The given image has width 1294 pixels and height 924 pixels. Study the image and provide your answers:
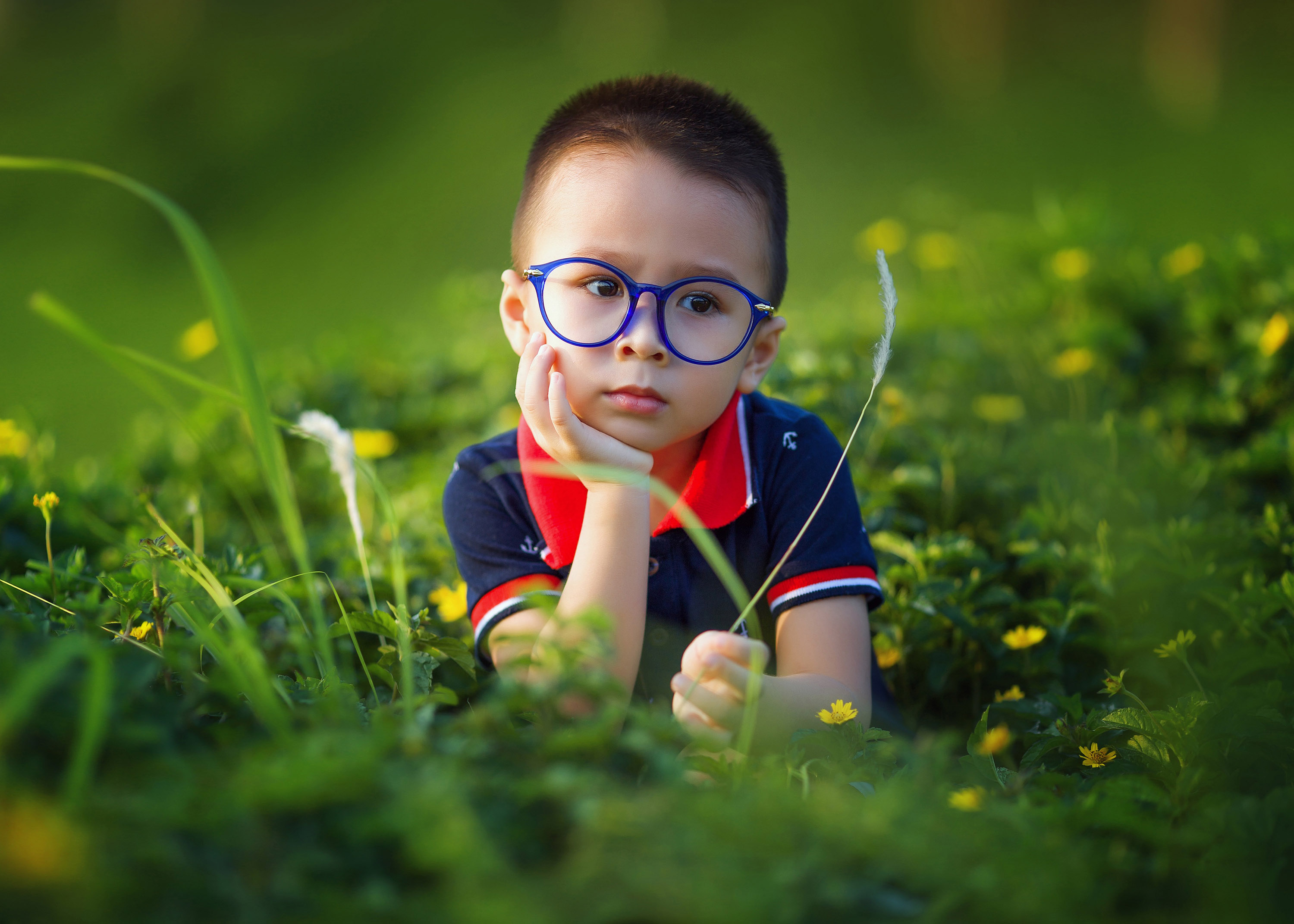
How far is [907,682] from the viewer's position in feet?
7.05

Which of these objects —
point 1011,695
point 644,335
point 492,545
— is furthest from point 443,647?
point 1011,695

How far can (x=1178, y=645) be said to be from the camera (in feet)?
5.94

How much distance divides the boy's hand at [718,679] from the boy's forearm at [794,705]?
0.09 meters

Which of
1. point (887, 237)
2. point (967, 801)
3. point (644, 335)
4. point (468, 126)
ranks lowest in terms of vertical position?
point (967, 801)

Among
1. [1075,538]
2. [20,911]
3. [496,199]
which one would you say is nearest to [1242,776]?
[1075,538]

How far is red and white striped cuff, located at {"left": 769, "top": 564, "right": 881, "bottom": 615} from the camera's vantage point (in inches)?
67.7

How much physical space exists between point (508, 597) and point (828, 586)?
1.82 ft

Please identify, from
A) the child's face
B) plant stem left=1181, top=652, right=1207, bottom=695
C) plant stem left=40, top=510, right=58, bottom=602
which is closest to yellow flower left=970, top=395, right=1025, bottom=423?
plant stem left=1181, top=652, right=1207, bottom=695

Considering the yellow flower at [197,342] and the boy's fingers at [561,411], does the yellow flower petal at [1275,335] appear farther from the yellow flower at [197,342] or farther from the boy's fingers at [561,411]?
the yellow flower at [197,342]

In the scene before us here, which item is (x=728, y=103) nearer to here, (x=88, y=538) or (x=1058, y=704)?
(x=1058, y=704)

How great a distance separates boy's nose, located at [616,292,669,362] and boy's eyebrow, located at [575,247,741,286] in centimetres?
4

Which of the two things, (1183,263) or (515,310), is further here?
(1183,263)

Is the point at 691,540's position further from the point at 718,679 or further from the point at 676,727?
the point at 676,727

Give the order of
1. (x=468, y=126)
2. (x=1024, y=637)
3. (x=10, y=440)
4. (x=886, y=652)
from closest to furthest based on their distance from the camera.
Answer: (x=1024, y=637), (x=886, y=652), (x=10, y=440), (x=468, y=126)
